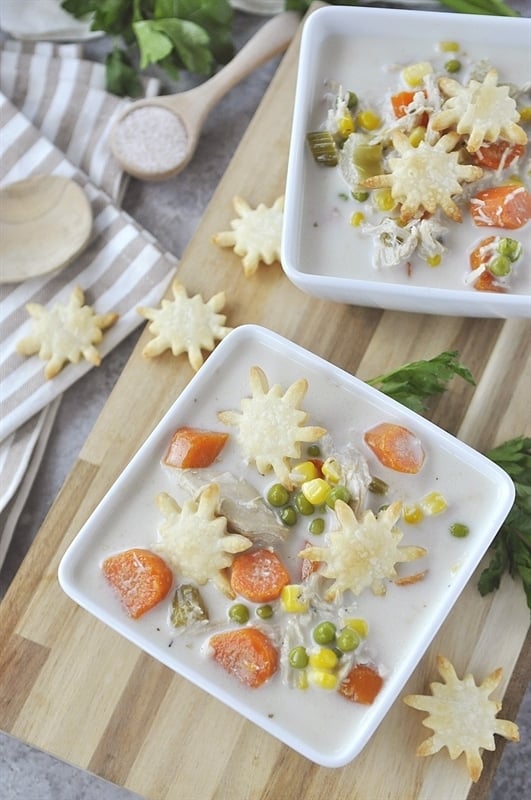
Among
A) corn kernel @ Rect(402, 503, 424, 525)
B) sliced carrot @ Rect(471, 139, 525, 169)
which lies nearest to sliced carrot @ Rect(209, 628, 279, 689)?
corn kernel @ Rect(402, 503, 424, 525)

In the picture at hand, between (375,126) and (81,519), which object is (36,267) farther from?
(375,126)

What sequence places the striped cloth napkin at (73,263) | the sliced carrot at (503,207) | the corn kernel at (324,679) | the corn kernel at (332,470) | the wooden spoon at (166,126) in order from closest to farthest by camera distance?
1. the corn kernel at (324,679)
2. the corn kernel at (332,470)
3. the sliced carrot at (503,207)
4. the striped cloth napkin at (73,263)
5. the wooden spoon at (166,126)

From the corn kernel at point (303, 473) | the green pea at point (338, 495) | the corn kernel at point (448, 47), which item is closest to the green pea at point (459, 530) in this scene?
the green pea at point (338, 495)

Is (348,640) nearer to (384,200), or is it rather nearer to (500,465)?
(500,465)

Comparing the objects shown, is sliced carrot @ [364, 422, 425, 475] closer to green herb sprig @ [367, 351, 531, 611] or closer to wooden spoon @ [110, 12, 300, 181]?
green herb sprig @ [367, 351, 531, 611]

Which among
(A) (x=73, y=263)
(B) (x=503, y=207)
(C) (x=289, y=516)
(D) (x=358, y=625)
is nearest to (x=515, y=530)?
(D) (x=358, y=625)

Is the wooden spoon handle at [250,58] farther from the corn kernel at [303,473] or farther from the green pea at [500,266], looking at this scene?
the corn kernel at [303,473]
